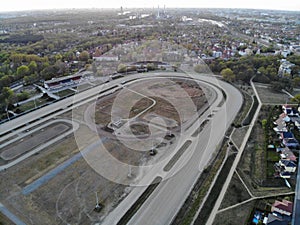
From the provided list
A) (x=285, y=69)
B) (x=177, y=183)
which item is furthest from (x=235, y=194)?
(x=285, y=69)

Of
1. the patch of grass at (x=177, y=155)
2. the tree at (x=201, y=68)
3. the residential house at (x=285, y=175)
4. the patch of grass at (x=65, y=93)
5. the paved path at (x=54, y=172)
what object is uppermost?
the tree at (x=201, y=68)

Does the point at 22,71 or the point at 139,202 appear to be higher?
the point at 22,71

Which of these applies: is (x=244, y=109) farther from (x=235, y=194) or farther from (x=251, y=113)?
(x=235, y=194)

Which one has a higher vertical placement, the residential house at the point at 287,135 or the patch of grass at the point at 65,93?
the residential house at the point at 287,135

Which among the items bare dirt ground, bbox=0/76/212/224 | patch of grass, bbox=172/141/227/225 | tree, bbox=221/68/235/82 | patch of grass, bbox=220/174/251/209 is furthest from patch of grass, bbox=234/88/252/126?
patch of grass, bbox=220/174/251/209

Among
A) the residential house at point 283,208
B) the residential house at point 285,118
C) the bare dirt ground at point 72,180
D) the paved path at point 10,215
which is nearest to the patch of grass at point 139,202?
the bare dirt ground at point 72,180

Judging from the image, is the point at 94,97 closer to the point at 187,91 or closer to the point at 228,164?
the point at 187,91

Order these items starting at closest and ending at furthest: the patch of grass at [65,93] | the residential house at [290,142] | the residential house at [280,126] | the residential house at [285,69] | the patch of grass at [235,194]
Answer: the patch of grass at [235,194] → the residential house at [290,142] → the residential house at [280,126] → the patch of grass at [65,93] → the residential house at [285,69]

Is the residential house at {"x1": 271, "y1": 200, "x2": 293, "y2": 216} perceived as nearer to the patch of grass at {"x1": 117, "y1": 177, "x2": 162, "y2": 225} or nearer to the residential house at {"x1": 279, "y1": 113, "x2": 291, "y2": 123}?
the patch of grass at {"x1": 117, "y1": 177, "x2": 162, "y2": 225}

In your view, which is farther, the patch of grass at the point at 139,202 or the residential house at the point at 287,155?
the residential house at the point at 287,155

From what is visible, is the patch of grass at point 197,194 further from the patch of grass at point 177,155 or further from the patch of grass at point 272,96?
the patch of grass at point 272,96
